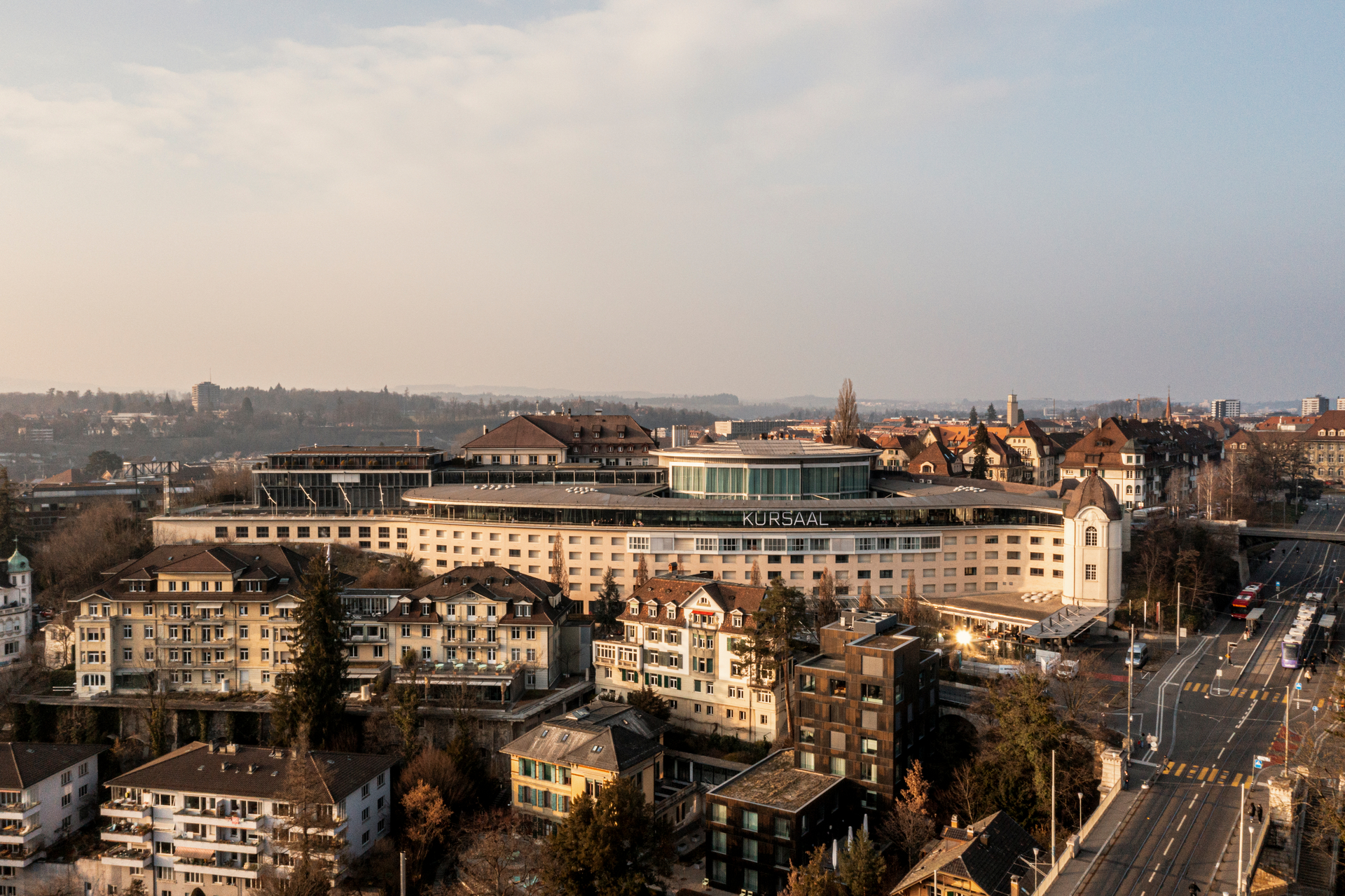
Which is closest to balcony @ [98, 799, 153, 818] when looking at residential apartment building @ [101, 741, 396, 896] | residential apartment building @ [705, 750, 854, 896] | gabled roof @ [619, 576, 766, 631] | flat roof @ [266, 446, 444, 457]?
residential apartment building @ [101, 741, 396, 896]

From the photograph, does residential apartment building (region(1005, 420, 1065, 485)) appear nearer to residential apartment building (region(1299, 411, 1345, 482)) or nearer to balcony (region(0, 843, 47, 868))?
residential apartment building (region(1299, 411, 1345, 482))

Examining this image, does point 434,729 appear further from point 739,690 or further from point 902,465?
point 902,465

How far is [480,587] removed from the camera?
204ft

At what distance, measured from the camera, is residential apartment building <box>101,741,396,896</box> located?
1900 inches

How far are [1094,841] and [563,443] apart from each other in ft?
236

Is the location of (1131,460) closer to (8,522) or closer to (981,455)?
(981,455)

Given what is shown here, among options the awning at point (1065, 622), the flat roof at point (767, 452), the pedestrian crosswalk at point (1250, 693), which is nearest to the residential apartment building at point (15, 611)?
the flat roof at point (767, 452)

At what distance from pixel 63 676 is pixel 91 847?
54.4 feet

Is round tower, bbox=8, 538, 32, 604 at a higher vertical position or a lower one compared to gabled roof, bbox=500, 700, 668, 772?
higher

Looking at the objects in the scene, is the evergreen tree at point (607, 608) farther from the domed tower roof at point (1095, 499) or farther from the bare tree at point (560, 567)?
the domed tower roof at point (1095, 499)

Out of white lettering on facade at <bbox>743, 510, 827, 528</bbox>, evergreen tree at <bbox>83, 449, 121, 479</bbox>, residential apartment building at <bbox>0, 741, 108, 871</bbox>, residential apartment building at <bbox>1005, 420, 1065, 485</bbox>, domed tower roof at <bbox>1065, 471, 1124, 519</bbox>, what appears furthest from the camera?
evergreen tree at <bbox>83, 449, 121, 479</bbox>

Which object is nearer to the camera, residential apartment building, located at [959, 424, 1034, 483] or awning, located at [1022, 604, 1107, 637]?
awning, located at [1022, 604, 1107, 637]

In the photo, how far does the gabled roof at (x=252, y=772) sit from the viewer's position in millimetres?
49188

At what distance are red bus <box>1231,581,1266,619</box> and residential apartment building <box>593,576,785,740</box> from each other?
36.9 meters
